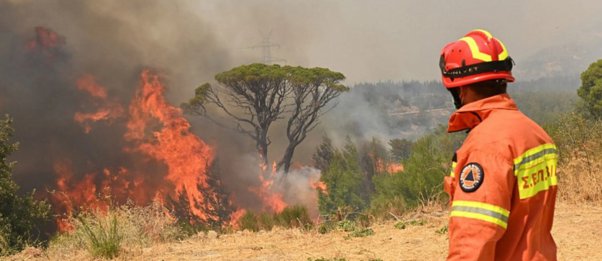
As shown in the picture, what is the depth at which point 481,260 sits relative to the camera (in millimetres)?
1708

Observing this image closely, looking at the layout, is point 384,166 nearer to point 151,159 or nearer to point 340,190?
point 340,190

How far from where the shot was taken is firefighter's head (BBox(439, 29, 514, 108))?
78.1 inches

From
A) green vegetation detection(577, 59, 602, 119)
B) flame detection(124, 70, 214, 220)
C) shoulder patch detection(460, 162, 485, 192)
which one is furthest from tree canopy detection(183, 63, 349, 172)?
shoulder patch detection(460, 162, 485, 192)

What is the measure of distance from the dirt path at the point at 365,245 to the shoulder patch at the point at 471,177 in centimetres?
518

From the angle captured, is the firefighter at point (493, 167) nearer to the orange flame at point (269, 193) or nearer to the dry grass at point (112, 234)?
the dry grass at point (112, 234)

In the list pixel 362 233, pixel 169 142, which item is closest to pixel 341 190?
pixel 169 142

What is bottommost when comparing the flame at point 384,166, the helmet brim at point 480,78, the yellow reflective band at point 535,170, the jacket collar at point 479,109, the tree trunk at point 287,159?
the yellow reflective band at point 535,170

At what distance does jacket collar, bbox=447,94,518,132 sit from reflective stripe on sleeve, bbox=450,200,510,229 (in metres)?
0.38

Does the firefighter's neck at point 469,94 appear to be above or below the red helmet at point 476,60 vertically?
below

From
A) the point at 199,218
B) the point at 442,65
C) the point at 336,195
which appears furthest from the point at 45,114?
the point at 442,65

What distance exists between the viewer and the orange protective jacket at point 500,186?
1.74m

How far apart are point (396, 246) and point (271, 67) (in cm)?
3280

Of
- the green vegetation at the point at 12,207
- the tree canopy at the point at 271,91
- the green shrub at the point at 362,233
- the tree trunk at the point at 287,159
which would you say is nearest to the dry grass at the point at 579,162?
the green shrub at the point at 362,233

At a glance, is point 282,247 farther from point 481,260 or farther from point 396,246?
point 481,260
